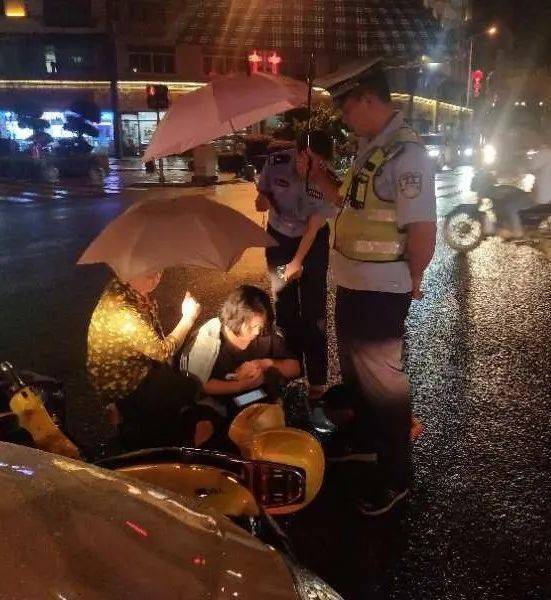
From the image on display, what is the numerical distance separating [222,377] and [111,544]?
2224 millimetres

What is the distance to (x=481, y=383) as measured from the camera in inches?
194

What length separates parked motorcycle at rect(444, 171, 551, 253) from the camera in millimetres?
10102

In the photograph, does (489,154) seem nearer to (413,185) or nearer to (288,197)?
(288,197)

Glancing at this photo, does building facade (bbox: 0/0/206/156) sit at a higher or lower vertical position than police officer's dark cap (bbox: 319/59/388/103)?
higher

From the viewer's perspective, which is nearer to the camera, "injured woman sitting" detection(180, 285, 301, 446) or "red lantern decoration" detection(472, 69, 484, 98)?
"injured woman sitting" detection(180, 285, 301, 446)

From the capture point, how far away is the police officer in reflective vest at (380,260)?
9.74ft

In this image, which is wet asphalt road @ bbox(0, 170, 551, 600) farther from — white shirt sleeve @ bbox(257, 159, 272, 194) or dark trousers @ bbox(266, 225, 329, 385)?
white shirt sleeve @ bbox(257, 159, 272, 194)

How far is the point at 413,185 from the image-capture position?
292 centimetres

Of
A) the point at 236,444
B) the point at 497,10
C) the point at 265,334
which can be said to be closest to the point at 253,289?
the point at 265,334

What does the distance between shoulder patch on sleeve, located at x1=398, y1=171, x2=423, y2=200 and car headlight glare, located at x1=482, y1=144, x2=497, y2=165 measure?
33.4 ft

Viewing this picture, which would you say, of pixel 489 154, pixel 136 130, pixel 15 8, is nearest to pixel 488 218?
pixel 489 154

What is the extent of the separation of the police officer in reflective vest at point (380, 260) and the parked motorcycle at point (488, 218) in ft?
23.5

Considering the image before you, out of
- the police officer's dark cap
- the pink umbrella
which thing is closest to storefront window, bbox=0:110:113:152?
the pink umbrella

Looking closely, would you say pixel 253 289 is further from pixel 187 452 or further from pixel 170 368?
pixel 187 452
